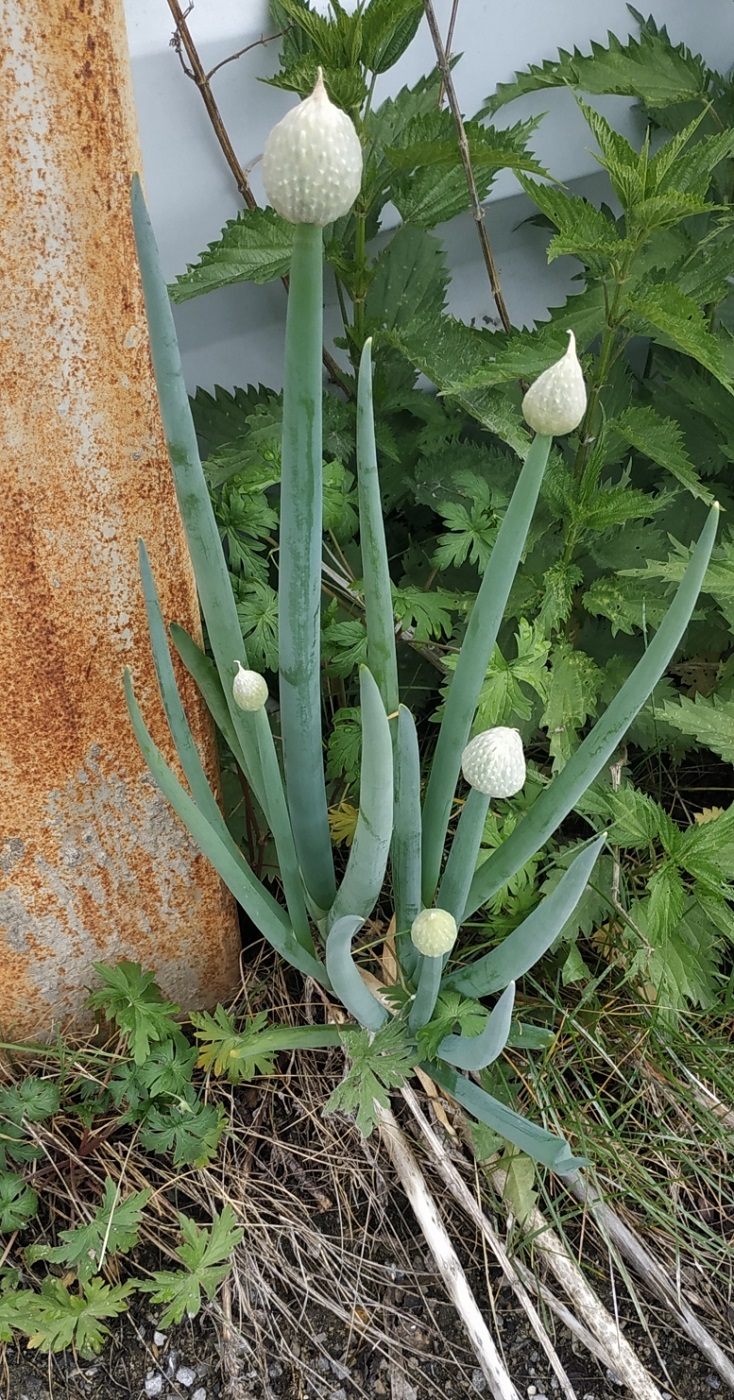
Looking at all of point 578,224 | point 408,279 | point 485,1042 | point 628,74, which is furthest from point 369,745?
point 628,74

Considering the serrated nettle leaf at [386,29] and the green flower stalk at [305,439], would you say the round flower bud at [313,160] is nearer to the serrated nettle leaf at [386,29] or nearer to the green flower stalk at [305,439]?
the green flower stalk at [305,439]

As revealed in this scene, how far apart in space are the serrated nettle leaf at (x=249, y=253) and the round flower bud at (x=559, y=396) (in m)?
0.54

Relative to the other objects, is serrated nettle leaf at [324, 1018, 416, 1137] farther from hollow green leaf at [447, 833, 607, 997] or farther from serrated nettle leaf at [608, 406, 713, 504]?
serrated nettle leaf at [608, 406, 713, 504]

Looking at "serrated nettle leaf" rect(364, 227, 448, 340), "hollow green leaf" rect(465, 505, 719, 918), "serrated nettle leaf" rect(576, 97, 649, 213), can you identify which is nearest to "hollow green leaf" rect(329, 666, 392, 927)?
"hollow green leaf" rect(465, 505, 719, 918)

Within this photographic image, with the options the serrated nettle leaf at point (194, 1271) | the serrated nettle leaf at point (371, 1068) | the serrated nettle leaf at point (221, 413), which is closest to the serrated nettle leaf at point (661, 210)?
the serrated nettle leaf at point (221, 413)

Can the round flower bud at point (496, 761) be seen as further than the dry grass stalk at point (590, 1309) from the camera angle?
No

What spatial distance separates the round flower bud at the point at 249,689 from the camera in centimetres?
77

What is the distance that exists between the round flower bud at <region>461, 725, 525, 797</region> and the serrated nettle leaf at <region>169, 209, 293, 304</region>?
1.91 ft

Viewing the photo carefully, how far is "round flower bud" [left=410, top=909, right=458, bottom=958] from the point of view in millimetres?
784

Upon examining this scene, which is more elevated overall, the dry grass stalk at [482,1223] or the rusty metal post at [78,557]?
the rusty metal post at [78,557]

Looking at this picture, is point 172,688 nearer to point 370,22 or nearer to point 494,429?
point 494,429

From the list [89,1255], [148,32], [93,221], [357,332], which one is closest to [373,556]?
[93,221]

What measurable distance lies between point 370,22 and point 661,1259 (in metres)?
1.33

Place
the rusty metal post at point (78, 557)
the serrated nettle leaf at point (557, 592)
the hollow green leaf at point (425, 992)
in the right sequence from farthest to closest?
the serrated nettle leaf at point (557, 592) < the hollow green leaf at point (425, 992) < the rusty metal post at point (78, 557)
